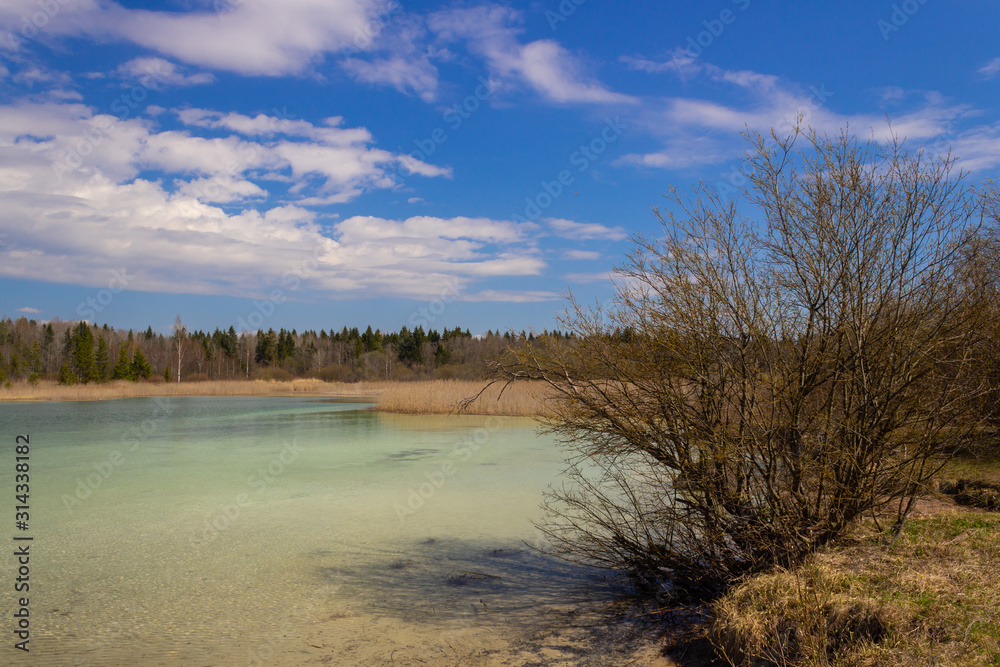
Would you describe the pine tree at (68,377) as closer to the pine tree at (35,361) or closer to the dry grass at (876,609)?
the pine tree at (35,361)

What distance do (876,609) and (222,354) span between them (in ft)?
275

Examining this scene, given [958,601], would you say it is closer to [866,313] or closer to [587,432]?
[866,313]

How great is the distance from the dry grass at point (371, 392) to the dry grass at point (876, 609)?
126 inches

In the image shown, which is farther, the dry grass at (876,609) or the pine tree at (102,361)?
the pine tree at (102,361)

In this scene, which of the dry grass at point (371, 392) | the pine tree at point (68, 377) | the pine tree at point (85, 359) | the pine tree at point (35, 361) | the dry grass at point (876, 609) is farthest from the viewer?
the pine tree at point (35, 361)

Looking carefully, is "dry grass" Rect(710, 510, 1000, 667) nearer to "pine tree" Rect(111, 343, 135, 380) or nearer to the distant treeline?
the distant treeline

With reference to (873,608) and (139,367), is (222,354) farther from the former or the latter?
(873,608)

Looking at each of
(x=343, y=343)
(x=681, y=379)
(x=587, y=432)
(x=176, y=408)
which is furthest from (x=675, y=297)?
(x=343, y=343)

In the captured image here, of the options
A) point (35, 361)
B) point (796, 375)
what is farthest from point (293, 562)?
point (35, 361)

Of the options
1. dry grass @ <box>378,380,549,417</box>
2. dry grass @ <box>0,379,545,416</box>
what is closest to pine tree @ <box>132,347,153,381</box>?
dry grass @ <box>0,379,545,416</box>

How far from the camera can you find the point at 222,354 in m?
78.6

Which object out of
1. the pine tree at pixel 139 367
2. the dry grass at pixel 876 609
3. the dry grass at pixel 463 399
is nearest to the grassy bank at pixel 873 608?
the dry grass at pixel 876 609

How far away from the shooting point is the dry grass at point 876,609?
3.47 metres

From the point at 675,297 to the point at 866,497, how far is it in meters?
2.21
